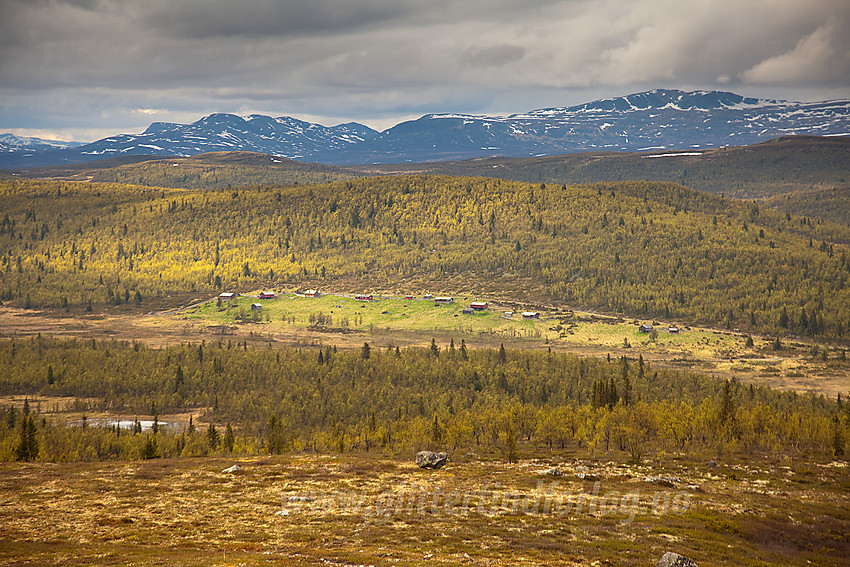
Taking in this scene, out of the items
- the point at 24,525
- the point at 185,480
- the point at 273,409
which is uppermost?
the point at 24,525

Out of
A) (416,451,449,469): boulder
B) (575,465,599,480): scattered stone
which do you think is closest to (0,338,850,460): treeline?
(416,451,449,469): boulder

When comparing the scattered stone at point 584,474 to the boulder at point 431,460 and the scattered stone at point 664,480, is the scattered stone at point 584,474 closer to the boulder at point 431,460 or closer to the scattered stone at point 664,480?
the scattered stone at point 664,480

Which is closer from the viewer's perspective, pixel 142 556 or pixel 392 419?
pixel 142 556

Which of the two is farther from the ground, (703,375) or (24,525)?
(24,525)

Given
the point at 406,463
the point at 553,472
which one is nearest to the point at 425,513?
the point at 553,472

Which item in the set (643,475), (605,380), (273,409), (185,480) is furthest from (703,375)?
(185,480)

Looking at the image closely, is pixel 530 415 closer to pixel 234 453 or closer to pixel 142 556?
pixel 234 453
